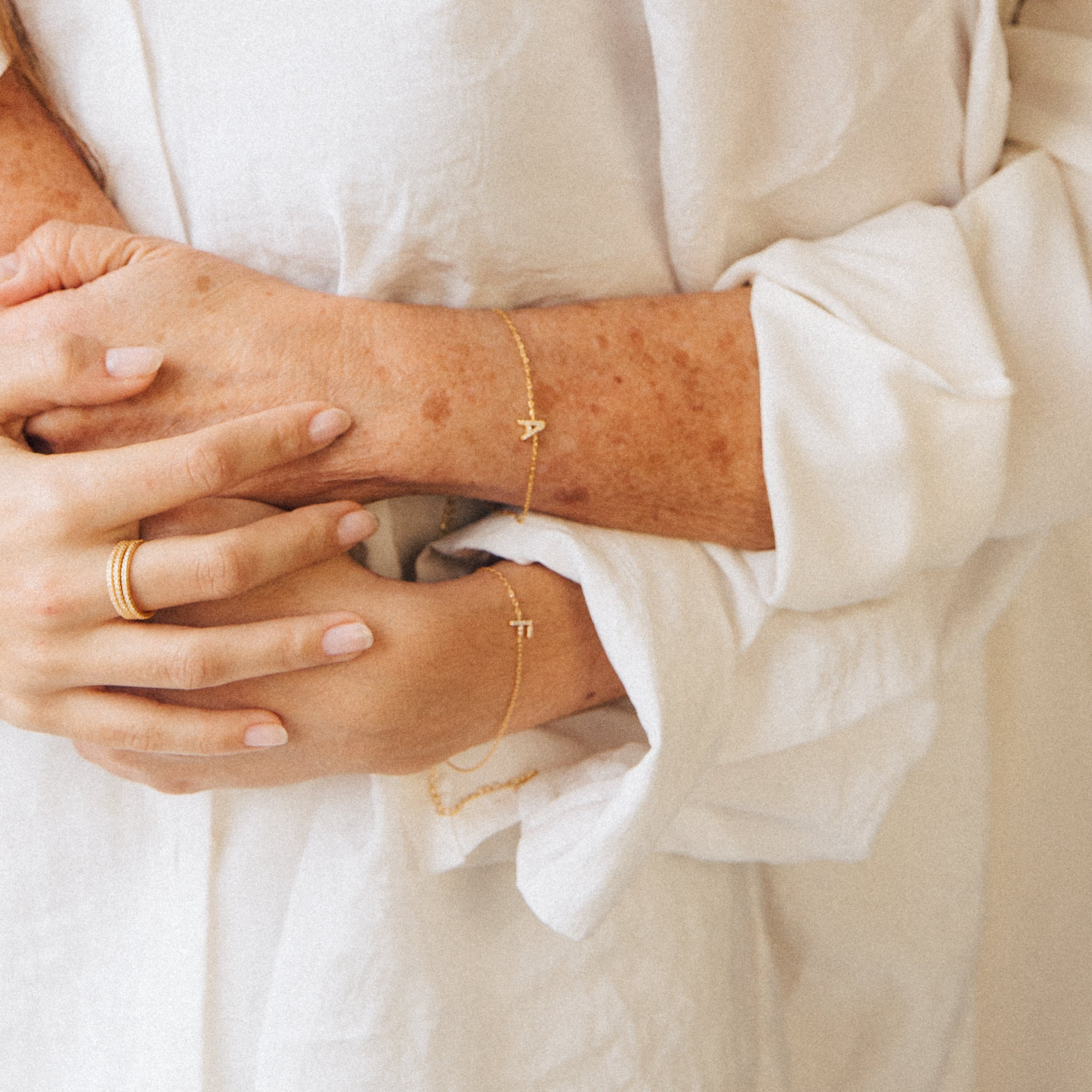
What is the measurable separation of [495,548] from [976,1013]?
0.88 meters

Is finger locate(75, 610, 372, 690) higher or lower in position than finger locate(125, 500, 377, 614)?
lower

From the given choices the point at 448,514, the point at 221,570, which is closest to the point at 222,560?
the point at 221,570

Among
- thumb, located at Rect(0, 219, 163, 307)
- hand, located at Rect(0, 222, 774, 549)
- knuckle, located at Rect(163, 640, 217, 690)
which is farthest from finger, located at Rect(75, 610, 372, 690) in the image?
thumb, located at Rect(0, 219, 163, 307)

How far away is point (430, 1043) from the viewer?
754 millimetres

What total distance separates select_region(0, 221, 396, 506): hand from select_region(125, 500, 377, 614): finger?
5 centimetres

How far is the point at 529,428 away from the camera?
68cm

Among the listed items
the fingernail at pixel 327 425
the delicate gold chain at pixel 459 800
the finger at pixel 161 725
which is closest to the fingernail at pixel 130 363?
the fingernail at pixel 327 425

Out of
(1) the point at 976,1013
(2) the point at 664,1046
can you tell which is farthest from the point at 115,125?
(1) the point at 976,1013

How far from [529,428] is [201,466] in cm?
22

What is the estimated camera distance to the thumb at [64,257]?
65cm

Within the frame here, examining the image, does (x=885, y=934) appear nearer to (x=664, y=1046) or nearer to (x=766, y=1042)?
(x=766, y=1042)

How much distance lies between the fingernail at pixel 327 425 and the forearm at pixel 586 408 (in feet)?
0.07

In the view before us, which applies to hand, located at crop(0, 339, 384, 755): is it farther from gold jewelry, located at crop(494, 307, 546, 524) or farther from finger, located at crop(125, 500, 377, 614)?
gold jewelry, located at crop(494, 307, 546, 524)

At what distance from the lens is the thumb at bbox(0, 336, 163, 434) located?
609mm
